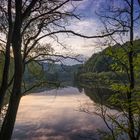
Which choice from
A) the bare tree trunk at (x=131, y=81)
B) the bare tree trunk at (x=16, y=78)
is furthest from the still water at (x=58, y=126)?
the bare tree trunk at (x=16, y=78)

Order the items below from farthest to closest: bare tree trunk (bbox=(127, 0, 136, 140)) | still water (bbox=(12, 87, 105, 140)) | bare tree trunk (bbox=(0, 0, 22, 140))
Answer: still water (bbox=(12, 87, 105, 140)), bare tree trunk (bbox=(127, 0, 136, 140)), bare tree trunk (bbox=(0, 0, 22, 140))

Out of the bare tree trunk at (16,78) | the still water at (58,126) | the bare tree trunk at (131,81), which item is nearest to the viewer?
the bare tree trunk at (16,78)

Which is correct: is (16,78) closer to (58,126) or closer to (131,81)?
(131,81)

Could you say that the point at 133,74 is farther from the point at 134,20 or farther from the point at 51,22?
the point at 51,22

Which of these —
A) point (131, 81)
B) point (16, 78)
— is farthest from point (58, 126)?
point (16, 78)

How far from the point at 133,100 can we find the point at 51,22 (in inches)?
137

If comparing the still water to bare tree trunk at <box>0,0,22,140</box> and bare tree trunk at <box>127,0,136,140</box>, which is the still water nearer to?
bare tree trunk at <box>127,0,136,140</box>

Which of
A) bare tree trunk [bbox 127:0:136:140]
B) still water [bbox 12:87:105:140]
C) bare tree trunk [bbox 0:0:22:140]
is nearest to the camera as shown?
bare tree trunk [bbox 0:0:22:140]

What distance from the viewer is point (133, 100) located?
9492 millimetres

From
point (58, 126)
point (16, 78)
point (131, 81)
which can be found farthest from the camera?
point (58, 126)

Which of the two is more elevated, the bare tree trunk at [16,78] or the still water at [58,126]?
the bare tree trunk at [16,78]

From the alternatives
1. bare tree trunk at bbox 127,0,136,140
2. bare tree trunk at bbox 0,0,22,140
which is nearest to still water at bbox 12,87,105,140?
bare tree trunk at bbox 127,0,136,140

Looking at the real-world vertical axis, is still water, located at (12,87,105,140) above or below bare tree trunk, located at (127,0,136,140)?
below

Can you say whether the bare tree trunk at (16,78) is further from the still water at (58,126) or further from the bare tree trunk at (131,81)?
the still water at (58,126)
